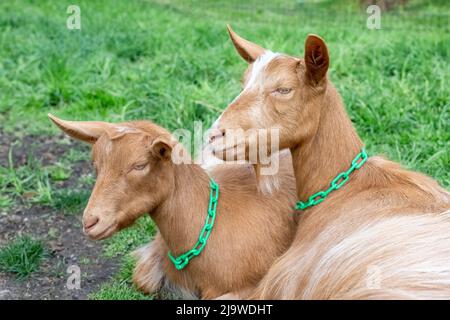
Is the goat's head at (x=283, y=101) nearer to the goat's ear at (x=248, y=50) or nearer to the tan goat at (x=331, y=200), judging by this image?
the tan goat at (x=331, y=200)

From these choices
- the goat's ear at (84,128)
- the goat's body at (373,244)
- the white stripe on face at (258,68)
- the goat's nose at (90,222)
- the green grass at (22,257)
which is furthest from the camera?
the green grass at (22,257)

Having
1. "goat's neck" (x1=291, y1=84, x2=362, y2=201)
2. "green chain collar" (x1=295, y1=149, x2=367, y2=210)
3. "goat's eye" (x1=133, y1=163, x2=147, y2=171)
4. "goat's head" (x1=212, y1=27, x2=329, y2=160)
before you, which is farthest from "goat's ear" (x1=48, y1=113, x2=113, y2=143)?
→ "green chain collar" (x1=295, y1=149, x2=367, y2=210)

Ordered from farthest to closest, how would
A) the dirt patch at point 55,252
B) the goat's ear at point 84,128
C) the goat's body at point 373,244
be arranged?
the dirt patch at point 55,252 < the goat's ear at point 84,128 < the goat's body at point 373,244

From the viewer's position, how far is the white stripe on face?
394 centimetres

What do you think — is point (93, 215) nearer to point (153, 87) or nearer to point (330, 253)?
point (330, 253)

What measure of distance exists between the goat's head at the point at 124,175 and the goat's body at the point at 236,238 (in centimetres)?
22

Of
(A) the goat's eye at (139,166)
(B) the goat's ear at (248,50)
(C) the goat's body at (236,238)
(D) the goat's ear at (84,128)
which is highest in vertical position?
(B) the goat's ear at (248,50)

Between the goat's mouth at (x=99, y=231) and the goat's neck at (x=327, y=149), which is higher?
the goat's neck at (x=327, y=149)

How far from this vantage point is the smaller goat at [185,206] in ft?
12.8

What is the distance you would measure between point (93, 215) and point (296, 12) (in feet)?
24.5

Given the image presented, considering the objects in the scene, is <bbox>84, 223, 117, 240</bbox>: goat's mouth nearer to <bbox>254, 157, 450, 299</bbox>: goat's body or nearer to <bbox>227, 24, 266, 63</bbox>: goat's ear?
<bbox>254, 157, 450, 299</bbox>: goat's body

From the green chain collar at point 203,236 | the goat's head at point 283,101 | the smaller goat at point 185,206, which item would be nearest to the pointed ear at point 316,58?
the goat's head at point 283,101
